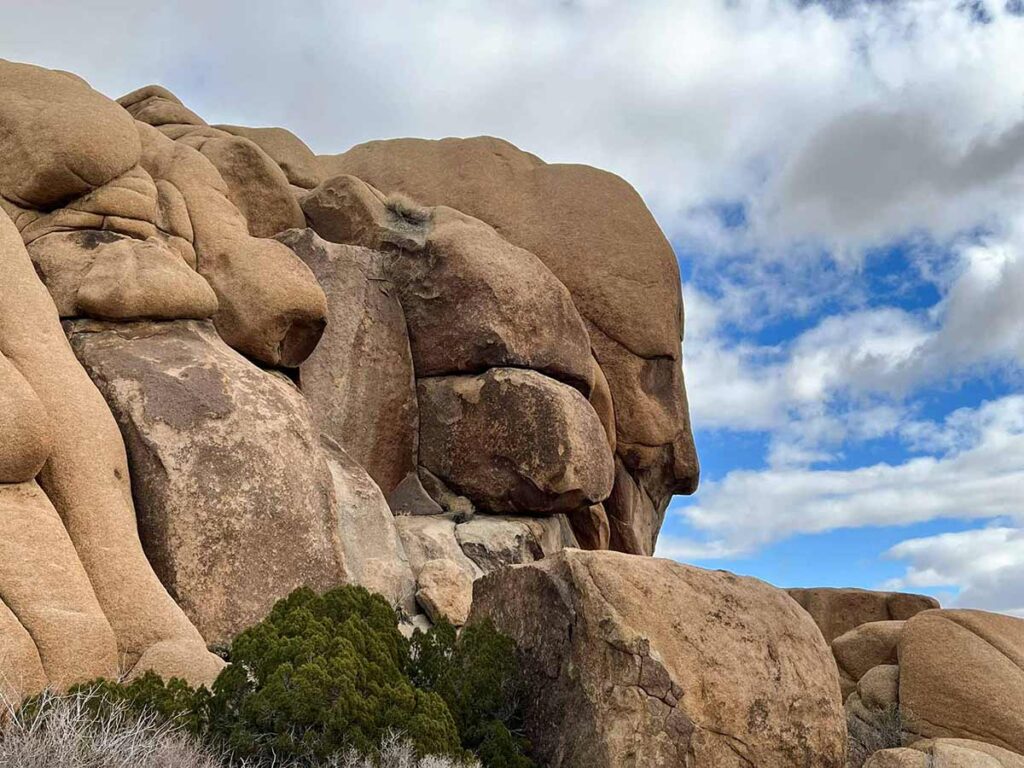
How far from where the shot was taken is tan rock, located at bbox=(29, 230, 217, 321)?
A: 1280 cm

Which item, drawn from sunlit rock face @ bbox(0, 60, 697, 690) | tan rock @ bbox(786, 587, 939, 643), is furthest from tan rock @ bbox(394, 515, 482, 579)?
tan rock @ bbox(786, 587, 939, 643)

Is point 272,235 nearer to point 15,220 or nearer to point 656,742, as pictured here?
point 15,220

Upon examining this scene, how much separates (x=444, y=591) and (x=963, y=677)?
7.08 meters

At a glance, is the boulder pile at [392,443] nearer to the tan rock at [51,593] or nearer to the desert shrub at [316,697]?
the tan rock at [51,593]

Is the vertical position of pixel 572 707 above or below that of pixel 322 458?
below

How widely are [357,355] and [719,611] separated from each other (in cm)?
997

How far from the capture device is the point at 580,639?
877 cm

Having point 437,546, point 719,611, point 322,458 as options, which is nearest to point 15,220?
Answer: point 322,458

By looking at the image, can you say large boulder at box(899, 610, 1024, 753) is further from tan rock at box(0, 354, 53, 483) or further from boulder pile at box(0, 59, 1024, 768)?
tan rock at box(0, 354, 53, 483)

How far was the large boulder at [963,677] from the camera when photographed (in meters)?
14.4

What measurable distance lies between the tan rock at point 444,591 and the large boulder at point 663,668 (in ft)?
15.3

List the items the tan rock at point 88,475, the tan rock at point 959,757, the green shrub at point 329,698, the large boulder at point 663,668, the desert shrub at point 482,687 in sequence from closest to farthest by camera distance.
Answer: the green shrub at point 329,698 < the large boulder at point 663,668 < the desert shrub at point 482,687 < the tan rock at point 88,475 < the tan rock at point 959,757

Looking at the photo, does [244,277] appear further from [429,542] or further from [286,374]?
[429,542]

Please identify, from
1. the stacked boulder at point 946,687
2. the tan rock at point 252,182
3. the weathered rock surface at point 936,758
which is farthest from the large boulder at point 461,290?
the weathered rock surface at point 936,758
